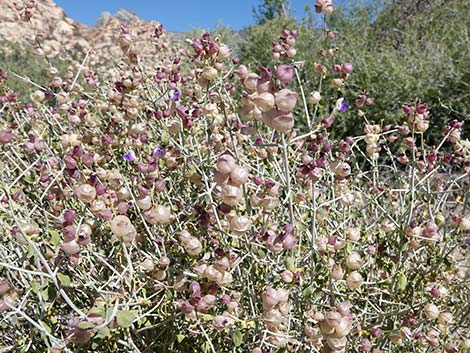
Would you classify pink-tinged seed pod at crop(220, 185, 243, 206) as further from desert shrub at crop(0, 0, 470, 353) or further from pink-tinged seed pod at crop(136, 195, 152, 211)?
pink-tinged seed pod at crop(136, 195, 152, 211)

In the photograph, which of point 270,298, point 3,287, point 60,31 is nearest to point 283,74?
point 270,298

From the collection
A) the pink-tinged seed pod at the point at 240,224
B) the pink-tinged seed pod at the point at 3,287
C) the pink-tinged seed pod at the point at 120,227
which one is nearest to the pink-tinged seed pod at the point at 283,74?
the pink-tinged seed pod at the point at 240,224

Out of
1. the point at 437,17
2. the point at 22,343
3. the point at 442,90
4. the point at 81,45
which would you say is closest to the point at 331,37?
the point at 22,343

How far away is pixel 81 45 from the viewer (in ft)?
28.6

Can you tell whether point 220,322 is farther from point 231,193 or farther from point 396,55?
point 396,55

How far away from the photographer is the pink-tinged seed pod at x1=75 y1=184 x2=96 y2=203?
756 mm

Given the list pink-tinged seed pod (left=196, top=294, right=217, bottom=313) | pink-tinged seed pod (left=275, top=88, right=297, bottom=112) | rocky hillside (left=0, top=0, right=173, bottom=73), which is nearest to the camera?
pink-tinged seed pod (left=275, top=88, right=297, bottom=112)

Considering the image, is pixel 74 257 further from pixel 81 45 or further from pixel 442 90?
pixel 81 45

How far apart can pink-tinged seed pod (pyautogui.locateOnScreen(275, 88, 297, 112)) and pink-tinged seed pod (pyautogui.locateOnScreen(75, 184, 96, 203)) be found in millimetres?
354

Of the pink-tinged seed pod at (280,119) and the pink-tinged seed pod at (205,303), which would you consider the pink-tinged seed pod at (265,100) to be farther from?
the pink-tinged seed pod at (205,303)

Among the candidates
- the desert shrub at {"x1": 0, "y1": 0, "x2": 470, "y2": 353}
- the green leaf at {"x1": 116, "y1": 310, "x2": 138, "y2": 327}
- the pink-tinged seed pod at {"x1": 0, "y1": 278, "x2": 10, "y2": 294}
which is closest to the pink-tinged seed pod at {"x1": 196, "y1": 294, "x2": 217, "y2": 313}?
the desert shrub at {"x1": 0, "y1": 0, "x2": 470, "y2": 353}

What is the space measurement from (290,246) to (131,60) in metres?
0.68

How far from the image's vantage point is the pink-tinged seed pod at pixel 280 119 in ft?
2.02

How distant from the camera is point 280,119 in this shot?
0.62 m
